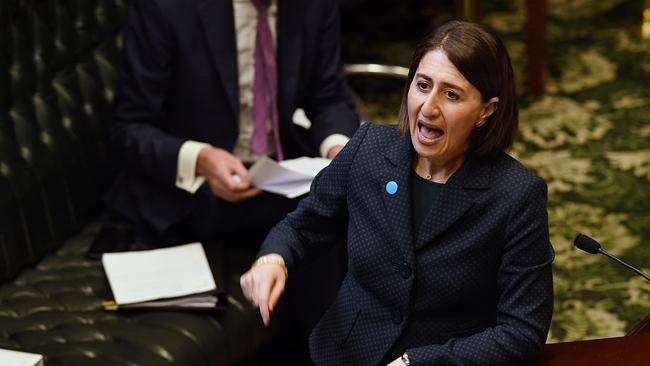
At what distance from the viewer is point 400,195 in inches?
73.7

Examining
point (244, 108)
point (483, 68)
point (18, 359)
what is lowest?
point (18, 359)

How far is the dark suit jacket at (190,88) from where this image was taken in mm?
2836

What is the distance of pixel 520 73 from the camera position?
5195mm

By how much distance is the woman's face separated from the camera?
174 centimetres

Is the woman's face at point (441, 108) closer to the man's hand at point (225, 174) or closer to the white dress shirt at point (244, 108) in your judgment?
the man's hand at point (225, 174)

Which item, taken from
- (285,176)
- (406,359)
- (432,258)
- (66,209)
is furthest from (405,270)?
(66,209)

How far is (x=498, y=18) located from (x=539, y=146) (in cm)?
167

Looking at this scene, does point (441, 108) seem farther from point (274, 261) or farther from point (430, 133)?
point (274, 261)

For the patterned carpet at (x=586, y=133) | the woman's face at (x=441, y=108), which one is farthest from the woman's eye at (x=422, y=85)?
the patterned carpet at (x=586, y=133)

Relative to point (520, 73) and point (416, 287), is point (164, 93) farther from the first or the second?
point (520, 73)

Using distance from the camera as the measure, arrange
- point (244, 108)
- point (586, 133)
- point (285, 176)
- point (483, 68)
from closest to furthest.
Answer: point (483, 68), point (285, 176), point (244, 108), point (586, 133)

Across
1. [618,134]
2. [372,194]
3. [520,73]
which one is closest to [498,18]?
[520,73]

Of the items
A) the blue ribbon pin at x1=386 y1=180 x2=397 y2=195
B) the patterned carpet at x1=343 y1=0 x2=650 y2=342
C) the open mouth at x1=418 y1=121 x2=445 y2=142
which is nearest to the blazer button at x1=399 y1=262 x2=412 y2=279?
the blue ribbon pin at x1=386 y1=180 x2=397 y2=195

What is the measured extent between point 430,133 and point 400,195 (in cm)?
14
